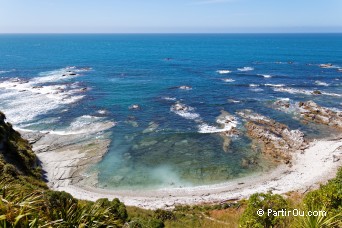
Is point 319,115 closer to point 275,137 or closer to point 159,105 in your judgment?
point 275,137

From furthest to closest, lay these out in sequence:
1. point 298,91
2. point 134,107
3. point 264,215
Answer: point 298,91, point 134,107, point 264,215

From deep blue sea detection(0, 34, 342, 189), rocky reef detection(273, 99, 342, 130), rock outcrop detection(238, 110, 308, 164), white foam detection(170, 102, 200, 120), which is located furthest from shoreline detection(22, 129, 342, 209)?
white foam detection(170, 102, 200, 120)

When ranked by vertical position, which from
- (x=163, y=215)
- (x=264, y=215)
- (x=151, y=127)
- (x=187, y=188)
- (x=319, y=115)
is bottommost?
(x=187, y=188)

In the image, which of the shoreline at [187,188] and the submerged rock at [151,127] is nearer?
the shoreline at [187,188]

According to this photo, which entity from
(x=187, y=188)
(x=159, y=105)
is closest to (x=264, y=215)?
(x=187, y=188)

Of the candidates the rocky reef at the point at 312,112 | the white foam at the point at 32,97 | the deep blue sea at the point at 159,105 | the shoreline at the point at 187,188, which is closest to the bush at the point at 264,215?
the shoreline at the point at 187,188

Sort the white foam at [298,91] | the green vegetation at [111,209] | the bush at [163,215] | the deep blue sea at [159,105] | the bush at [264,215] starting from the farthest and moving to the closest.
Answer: the white foam at [298,91]
the deep blue sea at [159,105]
the bush at [163,215]
the bush at [264,215]
the green vegetation at [111,209]

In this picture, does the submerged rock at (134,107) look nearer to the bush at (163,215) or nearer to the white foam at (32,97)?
the white foam at (32,97)
